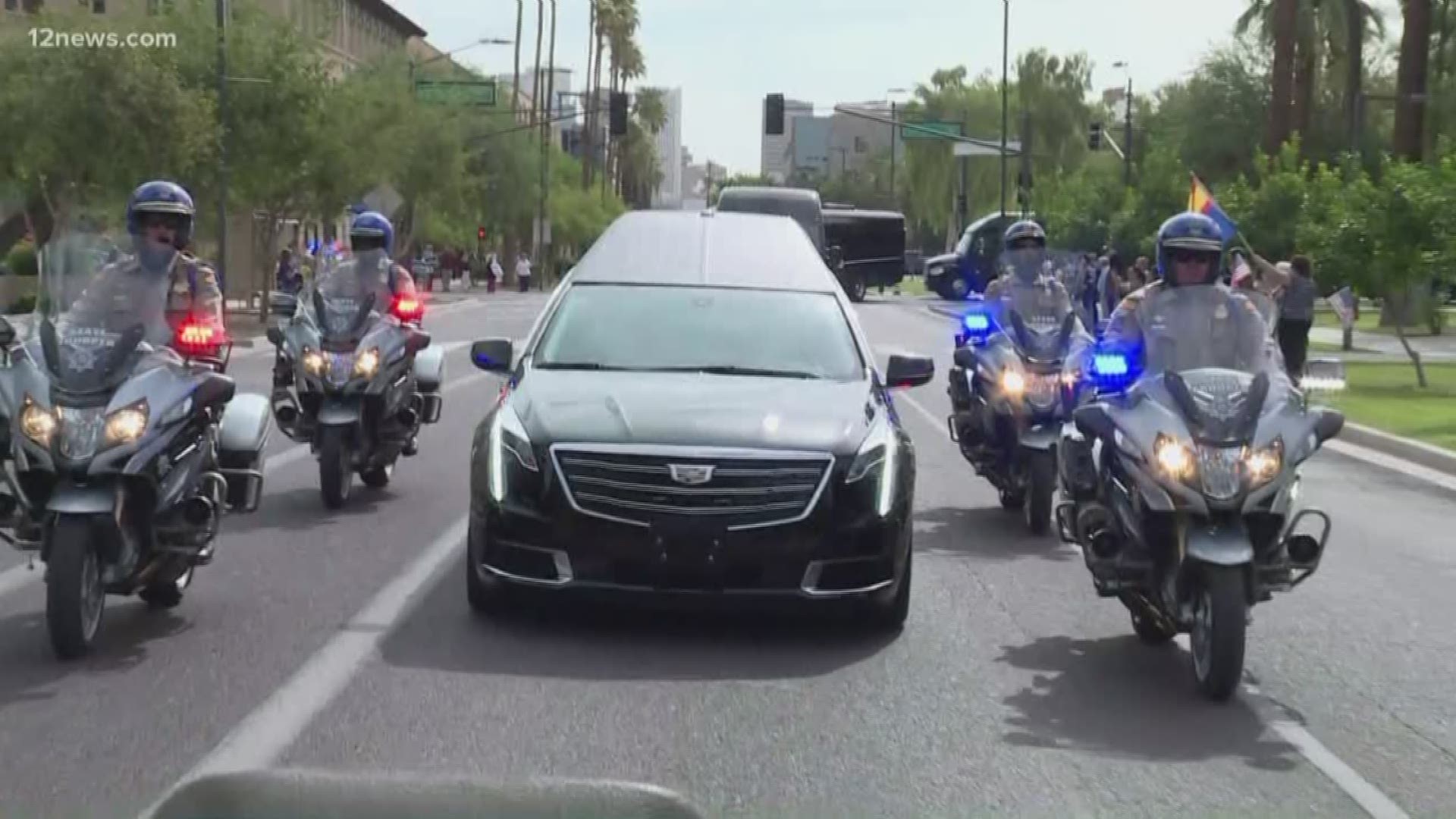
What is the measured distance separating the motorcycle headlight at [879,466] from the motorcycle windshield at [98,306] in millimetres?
2974

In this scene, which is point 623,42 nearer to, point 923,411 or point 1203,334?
point 923,411

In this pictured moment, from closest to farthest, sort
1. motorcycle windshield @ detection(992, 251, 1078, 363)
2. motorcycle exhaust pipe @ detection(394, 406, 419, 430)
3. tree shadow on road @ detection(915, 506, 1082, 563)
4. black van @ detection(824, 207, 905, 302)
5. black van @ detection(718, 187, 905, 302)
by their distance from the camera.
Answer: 1. tree shadow on road @ detection(915, 506, 1082, 563)
2. motorcycle windshield @ detection(992, 251, 1078, 363)
3. motorcycle exhaust pipe @ detection(394, 406, 419, 430)
4. black van @ detection(718, 187, 905, 302)
5. black van @ detection(824, 207, 905, 302)

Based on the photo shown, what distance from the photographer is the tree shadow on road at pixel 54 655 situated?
7.78 metres

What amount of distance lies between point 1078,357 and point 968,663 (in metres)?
4.55

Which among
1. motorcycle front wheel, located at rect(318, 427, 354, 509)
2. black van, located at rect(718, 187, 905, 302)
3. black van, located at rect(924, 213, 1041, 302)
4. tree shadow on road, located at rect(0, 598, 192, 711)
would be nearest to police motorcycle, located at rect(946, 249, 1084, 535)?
motorcycle front wheel, located at rect(318, 427, 354, 509)

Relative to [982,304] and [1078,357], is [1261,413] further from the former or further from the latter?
[982,304]

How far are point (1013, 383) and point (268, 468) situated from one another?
6300mm

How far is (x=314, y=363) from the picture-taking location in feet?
44.2

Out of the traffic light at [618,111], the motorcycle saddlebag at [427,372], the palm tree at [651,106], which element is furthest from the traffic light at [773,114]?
the palm tree at [651,106]

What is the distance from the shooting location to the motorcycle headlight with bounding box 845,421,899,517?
8.86 m

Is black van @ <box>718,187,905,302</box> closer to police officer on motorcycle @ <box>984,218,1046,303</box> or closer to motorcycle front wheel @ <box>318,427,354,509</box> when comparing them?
police officer on motorcycle @ <box>984,218,1046,303</box>

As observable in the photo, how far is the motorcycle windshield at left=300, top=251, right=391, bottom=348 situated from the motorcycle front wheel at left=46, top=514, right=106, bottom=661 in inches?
218

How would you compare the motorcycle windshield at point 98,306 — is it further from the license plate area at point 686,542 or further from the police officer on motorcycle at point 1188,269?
the police officer on motorcycle at point 1188,269

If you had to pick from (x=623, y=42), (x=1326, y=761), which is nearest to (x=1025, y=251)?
(x=1326, y=761)
